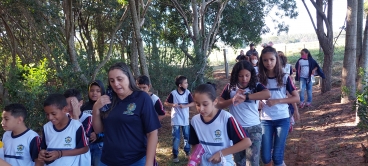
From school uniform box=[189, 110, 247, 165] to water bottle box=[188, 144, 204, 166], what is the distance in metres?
0.05

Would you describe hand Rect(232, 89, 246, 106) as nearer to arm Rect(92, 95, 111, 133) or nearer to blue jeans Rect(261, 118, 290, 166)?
blue jeans Rect(261, 118, 290, 166)

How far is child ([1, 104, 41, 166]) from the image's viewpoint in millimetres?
3693

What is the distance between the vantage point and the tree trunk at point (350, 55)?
8.59 meters

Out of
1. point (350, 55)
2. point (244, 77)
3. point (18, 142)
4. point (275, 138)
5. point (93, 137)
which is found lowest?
point (275, 138)

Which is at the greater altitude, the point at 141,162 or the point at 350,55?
the point at 350,55

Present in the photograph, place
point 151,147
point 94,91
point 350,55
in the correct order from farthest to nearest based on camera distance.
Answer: point 350,55 → point 94,91 → point 151,147

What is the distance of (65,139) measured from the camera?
3.58 m

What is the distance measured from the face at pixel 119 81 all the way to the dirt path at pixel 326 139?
146 inches

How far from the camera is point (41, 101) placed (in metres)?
7.46

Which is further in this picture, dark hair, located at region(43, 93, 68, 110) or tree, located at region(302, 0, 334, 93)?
tree, located at region(302, 0, 334, 93)

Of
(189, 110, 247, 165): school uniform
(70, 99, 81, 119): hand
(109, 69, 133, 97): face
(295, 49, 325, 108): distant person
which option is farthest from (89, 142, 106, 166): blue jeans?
(295, 49, 325, 108): distant person

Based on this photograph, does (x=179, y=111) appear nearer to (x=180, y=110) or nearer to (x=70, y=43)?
(x=180, y=110)

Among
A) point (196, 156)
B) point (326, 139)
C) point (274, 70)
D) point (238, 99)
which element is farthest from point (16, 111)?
point (326, 139)

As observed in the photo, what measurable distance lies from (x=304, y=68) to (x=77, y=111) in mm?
7696
